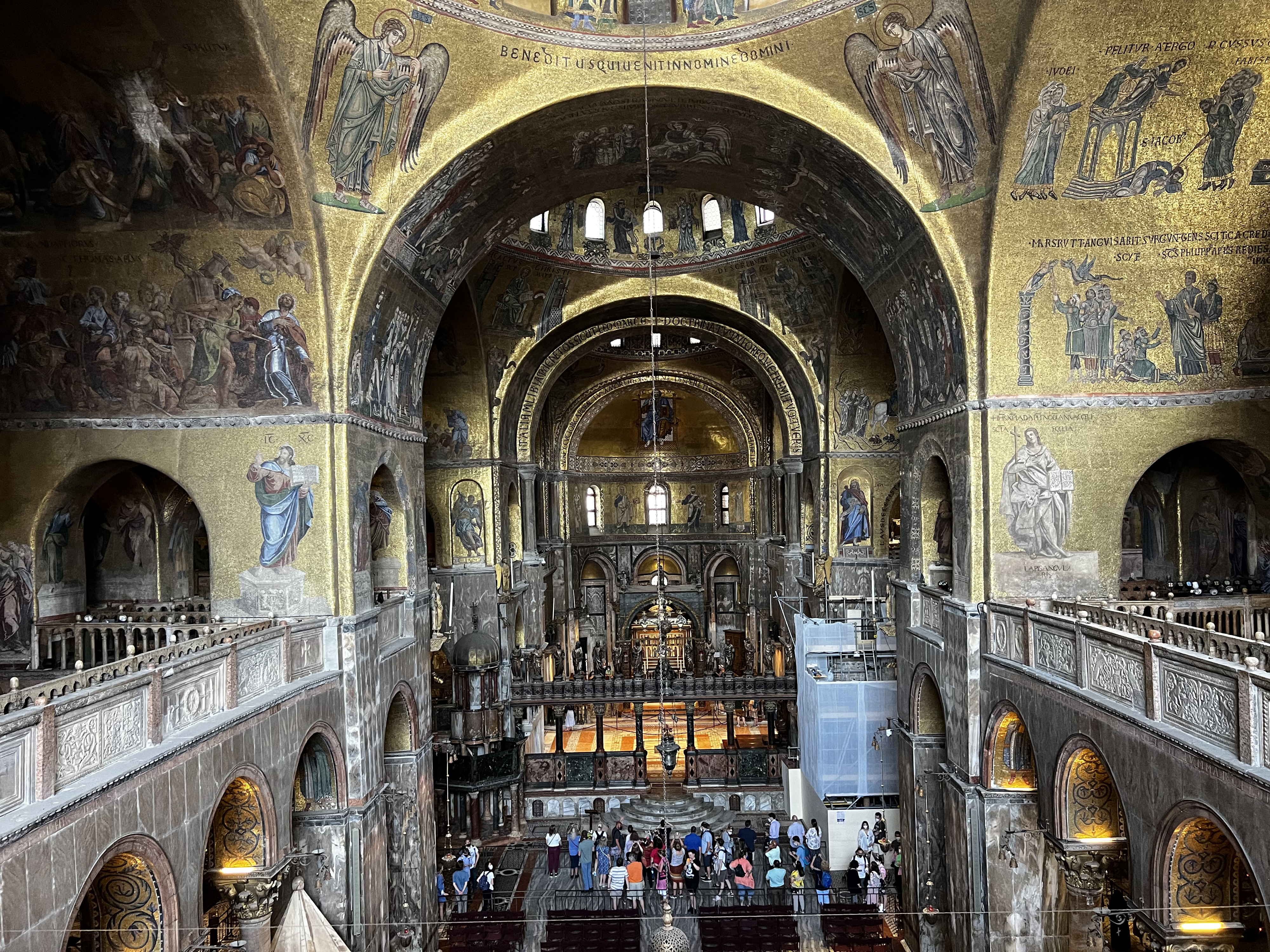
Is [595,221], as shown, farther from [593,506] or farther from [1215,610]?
[593,506]

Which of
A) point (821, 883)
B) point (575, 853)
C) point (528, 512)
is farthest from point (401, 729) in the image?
point (528, 512)

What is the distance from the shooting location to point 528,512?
31.4 m

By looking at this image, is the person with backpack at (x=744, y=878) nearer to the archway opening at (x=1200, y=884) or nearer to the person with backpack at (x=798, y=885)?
the person with backpack at (x=798, y=885)

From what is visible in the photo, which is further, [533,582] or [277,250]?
[533,582]

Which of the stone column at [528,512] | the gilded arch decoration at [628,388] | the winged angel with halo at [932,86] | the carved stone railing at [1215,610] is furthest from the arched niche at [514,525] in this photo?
the carved stone railing at [1215,610]

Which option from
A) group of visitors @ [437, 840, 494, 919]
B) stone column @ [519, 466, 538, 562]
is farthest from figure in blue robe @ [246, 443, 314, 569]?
stone column @ [519, 466, 538, 562]

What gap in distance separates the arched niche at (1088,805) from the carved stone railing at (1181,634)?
1.82m

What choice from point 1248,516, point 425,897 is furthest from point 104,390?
point 1248,516

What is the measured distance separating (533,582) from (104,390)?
60.5 ft

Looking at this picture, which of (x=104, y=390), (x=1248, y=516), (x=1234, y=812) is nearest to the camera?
(x=1234, y=812)

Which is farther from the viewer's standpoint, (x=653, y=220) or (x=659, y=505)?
(x=659, y=505)

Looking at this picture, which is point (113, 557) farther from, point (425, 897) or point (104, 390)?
point (425, 897)

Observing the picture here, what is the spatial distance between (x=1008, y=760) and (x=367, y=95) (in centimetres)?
1373

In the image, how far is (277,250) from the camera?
14.4 m
